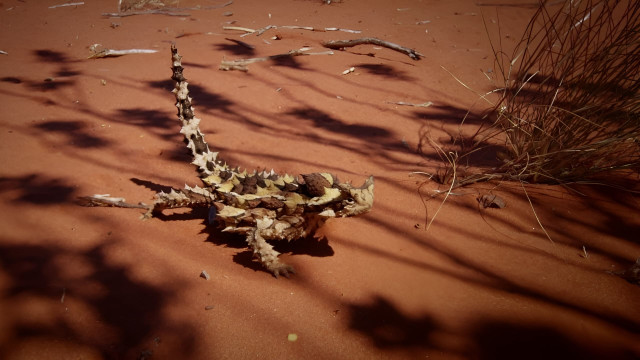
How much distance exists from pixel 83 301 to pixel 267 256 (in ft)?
3.35

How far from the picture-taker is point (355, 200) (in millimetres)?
2123

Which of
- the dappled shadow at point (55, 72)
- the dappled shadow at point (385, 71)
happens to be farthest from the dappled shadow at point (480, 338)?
the dappled shadow at point (55, 72)

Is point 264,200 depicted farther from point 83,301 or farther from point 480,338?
point 480,338

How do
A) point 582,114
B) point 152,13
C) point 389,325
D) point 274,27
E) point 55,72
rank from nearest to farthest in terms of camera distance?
1. point 389,325
2. point 582,114
3. point 55,72
4. point 274,27
5. point 152,13

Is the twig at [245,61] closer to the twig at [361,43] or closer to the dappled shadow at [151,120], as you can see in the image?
the twig at [361,43]

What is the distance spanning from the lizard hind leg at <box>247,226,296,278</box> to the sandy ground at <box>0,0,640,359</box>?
68mm

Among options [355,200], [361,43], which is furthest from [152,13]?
[355,200]

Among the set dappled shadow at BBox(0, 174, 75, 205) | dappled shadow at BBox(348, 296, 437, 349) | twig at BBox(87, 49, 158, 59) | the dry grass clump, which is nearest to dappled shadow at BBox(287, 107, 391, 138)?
the dry grass clump

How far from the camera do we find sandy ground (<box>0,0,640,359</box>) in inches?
69.4

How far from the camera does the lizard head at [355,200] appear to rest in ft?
6.92

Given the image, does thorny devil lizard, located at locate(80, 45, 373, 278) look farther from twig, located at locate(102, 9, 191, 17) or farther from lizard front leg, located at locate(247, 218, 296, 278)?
twig, located at locate(102, 9, 191, 17)

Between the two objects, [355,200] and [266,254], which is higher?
[355,200]

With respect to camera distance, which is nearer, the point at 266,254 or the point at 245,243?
the point at 266,254

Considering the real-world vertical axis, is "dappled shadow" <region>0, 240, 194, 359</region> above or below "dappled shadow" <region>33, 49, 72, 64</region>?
below
